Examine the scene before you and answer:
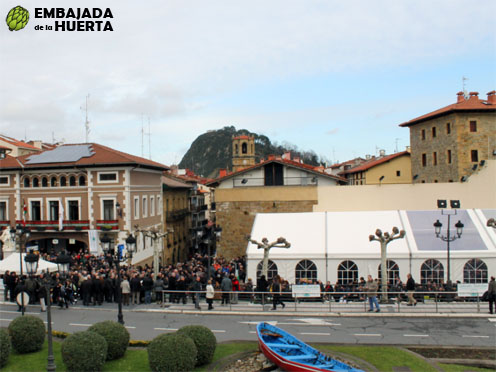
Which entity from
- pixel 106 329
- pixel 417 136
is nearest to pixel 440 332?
pixel 106 329

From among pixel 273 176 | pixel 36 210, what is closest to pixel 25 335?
pixel 36 210

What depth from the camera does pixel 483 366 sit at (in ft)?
40.4

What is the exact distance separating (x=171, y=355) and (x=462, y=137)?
37.6 m

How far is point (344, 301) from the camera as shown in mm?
20391

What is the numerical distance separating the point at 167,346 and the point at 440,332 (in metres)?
9.80

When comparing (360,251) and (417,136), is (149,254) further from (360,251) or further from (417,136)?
(417,136)

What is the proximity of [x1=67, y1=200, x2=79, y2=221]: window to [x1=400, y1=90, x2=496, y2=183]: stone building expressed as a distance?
3243cm

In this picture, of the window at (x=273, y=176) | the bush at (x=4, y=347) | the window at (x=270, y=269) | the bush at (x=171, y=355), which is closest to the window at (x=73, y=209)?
the window at (x=273, y=176)

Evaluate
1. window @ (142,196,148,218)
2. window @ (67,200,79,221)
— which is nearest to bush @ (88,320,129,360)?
window @ (67,200,79,221)

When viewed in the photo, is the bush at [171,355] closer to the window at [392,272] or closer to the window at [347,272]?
the window at [347,272]

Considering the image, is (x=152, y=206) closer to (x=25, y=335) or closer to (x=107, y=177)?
(x=107, y=177)

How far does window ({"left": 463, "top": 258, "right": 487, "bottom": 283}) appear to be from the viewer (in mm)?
21219

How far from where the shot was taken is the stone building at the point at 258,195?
1469 inches

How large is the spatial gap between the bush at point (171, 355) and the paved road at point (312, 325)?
158 inches
